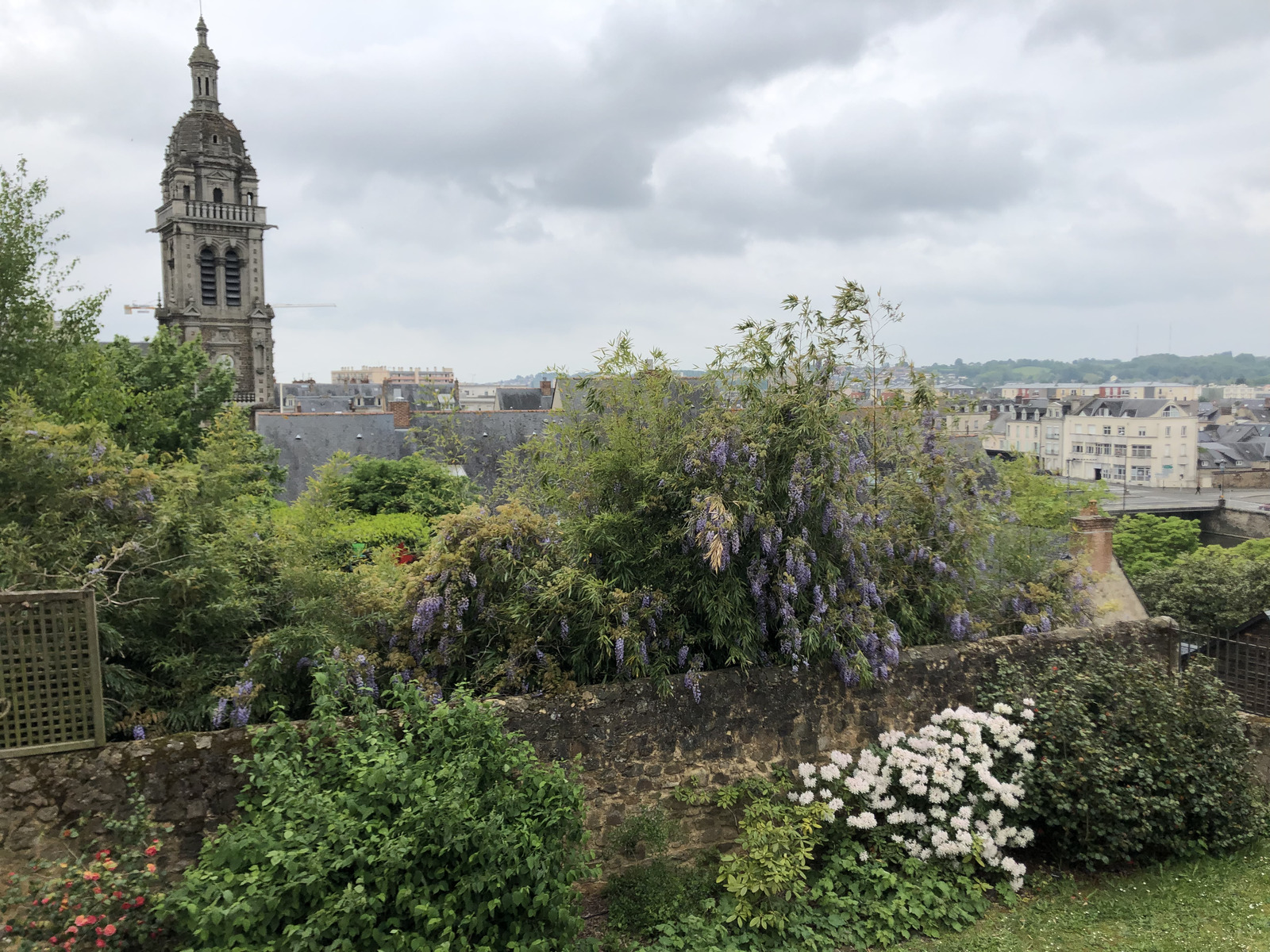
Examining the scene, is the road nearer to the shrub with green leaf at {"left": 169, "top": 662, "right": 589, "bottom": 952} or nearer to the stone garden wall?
the stone garden wall

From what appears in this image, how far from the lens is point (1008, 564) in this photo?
345 inches

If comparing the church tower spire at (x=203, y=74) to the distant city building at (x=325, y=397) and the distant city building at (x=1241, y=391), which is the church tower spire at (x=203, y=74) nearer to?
the distant city building at (x=325, y=397)

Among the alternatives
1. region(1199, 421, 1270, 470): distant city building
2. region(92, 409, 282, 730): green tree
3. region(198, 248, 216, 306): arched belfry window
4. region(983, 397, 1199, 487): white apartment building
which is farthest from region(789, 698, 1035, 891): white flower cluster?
region(1199, 421, 1270, 470): distant city building

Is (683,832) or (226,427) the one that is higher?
(226,427)

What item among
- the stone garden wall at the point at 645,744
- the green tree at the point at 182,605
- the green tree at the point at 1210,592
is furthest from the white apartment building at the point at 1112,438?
the green tree at the point at 182,605

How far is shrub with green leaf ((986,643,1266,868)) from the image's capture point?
6.33 metres

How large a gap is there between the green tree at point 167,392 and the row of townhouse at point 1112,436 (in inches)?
2297

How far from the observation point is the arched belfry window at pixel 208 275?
59.5m

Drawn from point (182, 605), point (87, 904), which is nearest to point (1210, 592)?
point (182, 605)

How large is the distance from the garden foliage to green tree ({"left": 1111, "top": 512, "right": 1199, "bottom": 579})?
100 feet

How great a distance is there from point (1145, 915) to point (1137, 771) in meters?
1.00

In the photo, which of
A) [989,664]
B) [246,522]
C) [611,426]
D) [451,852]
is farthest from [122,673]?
[989,664]

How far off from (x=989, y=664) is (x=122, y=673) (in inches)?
258

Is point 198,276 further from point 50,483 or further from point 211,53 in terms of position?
point 50,483
